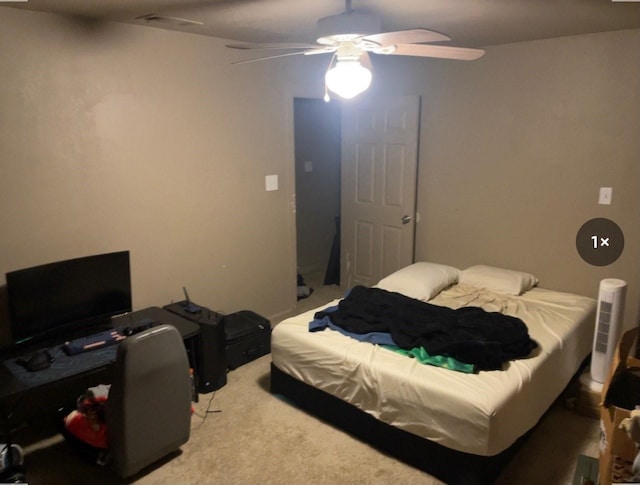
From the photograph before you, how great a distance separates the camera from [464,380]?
2.51 m

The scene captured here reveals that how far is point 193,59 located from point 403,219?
2290 millimetres

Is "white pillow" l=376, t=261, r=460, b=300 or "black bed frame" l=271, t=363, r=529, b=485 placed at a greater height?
"white pillow" l=376, t=261, r=460, b=300

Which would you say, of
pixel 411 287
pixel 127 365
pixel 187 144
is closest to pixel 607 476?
pixel 411 287

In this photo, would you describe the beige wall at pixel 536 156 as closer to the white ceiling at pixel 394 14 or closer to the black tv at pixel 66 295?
the white ceiling at pixel 394 14

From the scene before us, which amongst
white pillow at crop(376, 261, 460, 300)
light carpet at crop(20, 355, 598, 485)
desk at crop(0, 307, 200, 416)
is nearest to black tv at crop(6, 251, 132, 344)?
desk at crop(0, 307, 200, 416)

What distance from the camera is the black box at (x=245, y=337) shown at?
12.0 ft

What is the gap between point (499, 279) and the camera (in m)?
3.82

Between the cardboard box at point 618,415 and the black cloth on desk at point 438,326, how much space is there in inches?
21.5

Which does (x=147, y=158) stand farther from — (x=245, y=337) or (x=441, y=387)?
(x=441, y=387)

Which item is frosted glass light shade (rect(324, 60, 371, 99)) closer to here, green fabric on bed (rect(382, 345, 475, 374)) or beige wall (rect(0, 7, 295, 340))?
green fabric on bed (rect(382, 345, 475, 374))

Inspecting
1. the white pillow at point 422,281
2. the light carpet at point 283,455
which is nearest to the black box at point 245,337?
the light carpet at point 283,455

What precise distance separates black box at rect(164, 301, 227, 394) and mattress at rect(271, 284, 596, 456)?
0.42 metres

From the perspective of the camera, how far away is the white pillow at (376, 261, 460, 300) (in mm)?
3662

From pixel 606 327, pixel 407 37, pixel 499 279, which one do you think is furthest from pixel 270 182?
pixel 606 327
